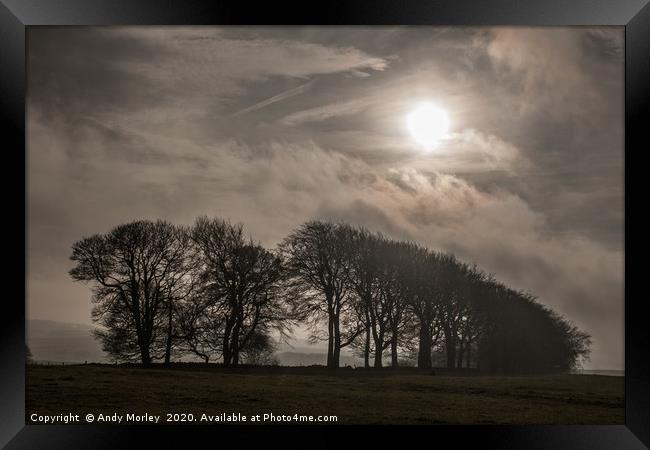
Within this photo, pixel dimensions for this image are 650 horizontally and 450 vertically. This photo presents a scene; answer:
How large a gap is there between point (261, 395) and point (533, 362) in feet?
11.2

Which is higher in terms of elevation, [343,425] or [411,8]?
[411,8]

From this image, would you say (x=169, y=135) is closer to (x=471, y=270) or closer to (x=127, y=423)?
(x=127, y=423)

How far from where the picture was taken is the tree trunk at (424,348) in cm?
844

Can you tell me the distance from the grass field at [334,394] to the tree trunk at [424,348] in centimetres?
15

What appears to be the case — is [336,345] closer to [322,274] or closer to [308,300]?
[308,300]

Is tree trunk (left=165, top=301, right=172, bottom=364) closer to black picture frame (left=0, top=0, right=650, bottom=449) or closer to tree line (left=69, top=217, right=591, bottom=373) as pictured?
tree line (left=69, top=217, right=591, bottom=373)

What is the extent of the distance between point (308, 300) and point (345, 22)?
11.2 feet

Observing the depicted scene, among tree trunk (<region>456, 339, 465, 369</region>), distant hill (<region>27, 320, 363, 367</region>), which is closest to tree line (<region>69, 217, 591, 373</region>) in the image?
tree trunk (<region>456, 339, 465, 369</region>)

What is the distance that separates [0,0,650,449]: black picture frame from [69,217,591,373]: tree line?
0.79 metres

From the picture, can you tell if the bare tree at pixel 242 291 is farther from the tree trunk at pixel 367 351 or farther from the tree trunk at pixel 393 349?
the tree trunk at pixel 393 349

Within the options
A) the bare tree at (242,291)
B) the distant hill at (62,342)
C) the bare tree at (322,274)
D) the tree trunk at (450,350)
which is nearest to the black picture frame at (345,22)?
the distant hill at (62,342)

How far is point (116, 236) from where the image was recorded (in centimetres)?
828

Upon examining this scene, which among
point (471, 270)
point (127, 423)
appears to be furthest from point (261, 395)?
point (471, 270)

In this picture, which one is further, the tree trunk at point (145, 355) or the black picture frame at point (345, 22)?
the tree trunk at point (145, 355)
